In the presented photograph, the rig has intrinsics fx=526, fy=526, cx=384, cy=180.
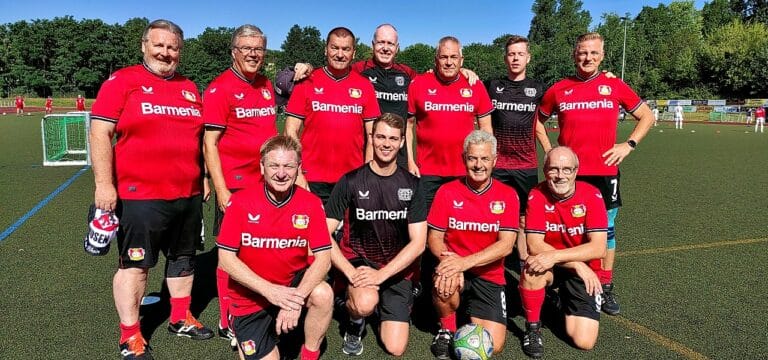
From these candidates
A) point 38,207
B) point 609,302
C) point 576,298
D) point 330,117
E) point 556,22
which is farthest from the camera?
point 556,22

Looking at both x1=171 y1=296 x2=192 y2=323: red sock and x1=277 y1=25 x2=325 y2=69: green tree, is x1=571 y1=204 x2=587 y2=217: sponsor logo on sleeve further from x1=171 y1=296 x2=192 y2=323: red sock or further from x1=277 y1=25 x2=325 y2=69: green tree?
x1=277 y1=25 x2=325 y2=69: green tree

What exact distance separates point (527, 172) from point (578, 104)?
85 cm

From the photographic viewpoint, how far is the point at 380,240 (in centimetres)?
398

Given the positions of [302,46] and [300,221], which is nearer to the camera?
[300,221]

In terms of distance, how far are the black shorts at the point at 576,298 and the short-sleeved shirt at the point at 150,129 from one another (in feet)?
9.59

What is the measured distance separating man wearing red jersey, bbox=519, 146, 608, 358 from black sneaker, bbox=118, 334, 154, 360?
8.63ft

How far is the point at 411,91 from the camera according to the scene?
501 centimetres

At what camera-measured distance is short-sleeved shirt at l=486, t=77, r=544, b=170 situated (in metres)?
5.24

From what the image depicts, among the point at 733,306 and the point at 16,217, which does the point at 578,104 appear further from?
the point at 16,217

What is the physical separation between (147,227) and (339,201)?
52.0 inches

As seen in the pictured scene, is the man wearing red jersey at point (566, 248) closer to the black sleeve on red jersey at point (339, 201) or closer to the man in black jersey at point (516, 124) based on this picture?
the man in black jersey at point (516, 124)

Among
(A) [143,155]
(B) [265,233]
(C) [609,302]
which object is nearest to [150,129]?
(A) [143,155]

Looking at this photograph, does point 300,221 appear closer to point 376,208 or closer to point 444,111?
point 376,208

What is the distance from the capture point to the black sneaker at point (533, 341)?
3686 millimetres
